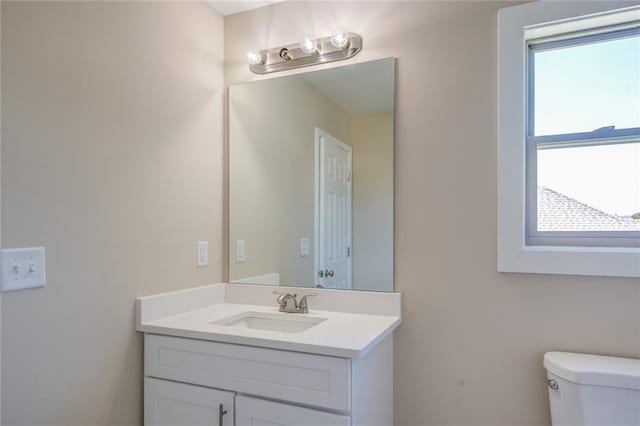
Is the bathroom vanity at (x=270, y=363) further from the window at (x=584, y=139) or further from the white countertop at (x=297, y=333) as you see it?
the window at (x=584, y=139)

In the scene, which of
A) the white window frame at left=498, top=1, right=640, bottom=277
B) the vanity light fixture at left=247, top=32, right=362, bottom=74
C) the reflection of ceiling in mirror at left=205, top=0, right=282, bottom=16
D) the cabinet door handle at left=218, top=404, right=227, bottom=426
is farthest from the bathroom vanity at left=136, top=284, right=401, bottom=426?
the reflection of ceiling in mirror at left=205, top=0, right=282, bottom=16

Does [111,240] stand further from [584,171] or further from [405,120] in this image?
[584,171]

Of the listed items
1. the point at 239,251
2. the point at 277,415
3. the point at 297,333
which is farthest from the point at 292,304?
the point at 277,415

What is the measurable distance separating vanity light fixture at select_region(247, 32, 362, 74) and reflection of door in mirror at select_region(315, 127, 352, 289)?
0.34 metres

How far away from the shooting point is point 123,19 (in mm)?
1518

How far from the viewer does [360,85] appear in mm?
1817

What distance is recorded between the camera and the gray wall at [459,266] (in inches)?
58.8

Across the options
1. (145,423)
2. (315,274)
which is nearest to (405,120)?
(315,274)

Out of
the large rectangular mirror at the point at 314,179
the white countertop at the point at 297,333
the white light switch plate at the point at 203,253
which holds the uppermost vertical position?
the large rectangular mirror at the point at 314,179

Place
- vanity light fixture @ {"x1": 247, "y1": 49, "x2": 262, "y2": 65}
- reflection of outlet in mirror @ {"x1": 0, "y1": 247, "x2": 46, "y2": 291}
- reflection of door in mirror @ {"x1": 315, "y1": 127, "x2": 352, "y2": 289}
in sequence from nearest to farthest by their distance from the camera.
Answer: reflection of outlet in mirror @ {"x1": 0, "y1": 247, "x2": 46, "y2": 291}, reflection of door in mirror @ {"x1": 315, "y1": 127, "x2": 352, "y2": 289}, vanity light fixture @ {"x1": 247, "y1": 49, "x2": 262, "y2": 65}

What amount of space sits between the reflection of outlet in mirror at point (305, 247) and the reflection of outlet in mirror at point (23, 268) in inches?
41.0

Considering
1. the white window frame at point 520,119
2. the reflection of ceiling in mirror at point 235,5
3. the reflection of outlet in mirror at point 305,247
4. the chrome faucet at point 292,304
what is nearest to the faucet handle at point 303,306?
the chrome faucet at point 292,304

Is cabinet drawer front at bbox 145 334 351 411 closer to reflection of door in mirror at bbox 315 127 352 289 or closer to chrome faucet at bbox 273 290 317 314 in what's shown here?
chrome faucet at bbox 273 290 317 314

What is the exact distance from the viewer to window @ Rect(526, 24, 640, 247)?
148cm
